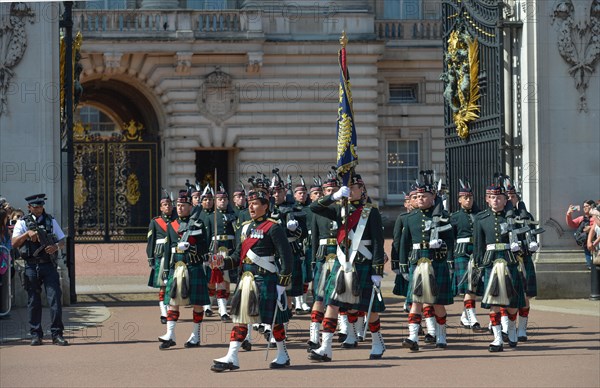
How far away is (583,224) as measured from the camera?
17344mm

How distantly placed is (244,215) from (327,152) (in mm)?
17835

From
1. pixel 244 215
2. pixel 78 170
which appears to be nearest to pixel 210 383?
pixel 244 215

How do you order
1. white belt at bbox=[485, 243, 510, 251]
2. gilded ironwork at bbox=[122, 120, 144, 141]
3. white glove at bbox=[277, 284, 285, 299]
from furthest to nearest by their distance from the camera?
gilded ironwork at bbox=[122, 120, 144, 141] < white belt at bbox=[485, 243, 510, 251] < white glove at bbox=[277, 284, 285, 299]

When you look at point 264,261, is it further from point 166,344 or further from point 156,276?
point 156,276

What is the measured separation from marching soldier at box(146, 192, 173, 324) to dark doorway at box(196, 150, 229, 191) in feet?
60.4

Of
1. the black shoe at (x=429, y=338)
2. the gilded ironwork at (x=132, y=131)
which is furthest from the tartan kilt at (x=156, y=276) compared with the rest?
the gilded ironwork at (x=132, y=131)

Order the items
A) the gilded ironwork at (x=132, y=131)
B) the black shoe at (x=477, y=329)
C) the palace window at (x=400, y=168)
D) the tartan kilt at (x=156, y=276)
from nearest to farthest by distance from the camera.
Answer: the black shoe at (x=477, y=329)
the tartan kilt at (x=156, y=276)
the gilded ironwork at (x=132, y=131)
the palace window at (x=400, y=168)

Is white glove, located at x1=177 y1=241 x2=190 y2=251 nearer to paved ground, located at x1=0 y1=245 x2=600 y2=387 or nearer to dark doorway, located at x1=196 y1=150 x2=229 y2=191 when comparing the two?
paved ground, located at x1=0 y1=245 x2=600 y2=387

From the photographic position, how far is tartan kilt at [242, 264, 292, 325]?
38.9 ft

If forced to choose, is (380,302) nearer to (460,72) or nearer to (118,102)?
(460,72)

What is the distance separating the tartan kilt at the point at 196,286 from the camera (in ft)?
45.0

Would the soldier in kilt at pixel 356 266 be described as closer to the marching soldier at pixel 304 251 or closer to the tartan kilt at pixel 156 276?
the marching soldier at pixel 304 251

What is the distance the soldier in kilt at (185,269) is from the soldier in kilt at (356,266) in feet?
5.58

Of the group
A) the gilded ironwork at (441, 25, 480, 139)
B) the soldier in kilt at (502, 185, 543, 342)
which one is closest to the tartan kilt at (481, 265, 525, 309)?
the soldier in kilt at (502, 185, 543, 342)
